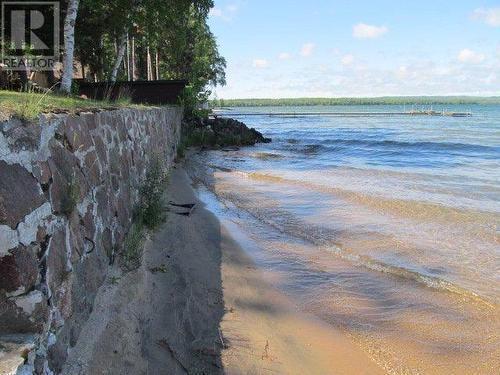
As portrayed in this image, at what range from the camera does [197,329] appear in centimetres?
448

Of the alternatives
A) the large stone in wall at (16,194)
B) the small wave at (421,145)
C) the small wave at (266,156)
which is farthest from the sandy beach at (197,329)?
the small wave at (421,145)

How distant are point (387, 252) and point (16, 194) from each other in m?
6.06

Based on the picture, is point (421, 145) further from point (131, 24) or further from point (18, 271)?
point (18, 271)

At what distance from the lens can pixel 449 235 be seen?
8.49 metres

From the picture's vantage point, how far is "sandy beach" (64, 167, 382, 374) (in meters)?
3.73

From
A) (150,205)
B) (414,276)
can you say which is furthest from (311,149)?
(150,205)

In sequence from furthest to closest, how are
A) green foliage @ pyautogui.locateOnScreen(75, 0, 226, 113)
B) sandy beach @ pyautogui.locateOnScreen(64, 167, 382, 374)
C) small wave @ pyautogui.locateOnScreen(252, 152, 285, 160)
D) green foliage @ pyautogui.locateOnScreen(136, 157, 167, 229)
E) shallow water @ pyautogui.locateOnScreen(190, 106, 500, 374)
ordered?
small wave @ pyautogui.locateOnScreen(252, 152, 285, 160) < green foliage @ pyautogui.locateOnScreen(75, 0, 226, 113) < green foliage @ pyautogui.locateOnScreen(136, 157, 167, 229) < shallow water @ pyautogui.locateOnScreen(190, 106, 500, 374) < sandy beach @ pyautogui.locateOnScreen(64, 167, 382, 374)

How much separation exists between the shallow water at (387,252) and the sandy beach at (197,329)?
40 cm

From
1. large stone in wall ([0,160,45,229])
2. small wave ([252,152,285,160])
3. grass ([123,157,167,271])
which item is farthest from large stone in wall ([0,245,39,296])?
small wave ([252,152,285,160])

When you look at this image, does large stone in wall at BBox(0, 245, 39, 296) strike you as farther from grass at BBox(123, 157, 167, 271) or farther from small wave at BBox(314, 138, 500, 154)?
small wave at BBox(314, 138, 500, 154)

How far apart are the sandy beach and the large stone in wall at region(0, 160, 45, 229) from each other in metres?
1.15

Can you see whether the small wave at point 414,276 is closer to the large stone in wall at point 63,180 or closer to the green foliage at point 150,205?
the green foliage at point 150,205

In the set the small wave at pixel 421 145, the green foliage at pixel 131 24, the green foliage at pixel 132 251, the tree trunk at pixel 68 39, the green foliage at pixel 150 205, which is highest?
the green foliage at pixel 131 24

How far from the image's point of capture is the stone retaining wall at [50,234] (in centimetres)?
261
